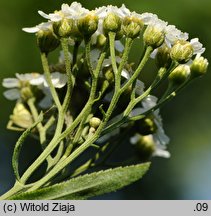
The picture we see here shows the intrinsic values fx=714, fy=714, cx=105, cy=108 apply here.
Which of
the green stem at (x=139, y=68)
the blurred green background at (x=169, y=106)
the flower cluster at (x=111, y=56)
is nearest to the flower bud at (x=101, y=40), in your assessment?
the flower cluster at (x=111, y=56)

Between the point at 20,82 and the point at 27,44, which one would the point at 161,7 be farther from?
the point at 20,82

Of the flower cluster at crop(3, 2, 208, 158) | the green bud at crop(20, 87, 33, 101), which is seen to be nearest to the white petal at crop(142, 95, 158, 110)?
the flower cluster at crop(3, 2, 208, 158)

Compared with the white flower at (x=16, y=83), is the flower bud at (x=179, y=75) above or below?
below

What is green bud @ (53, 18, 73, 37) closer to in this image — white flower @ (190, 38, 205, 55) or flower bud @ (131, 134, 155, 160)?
white flower @ (190, 38, 205, 55)

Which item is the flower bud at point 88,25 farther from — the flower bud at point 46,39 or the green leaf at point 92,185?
the green leaf at point 92,185

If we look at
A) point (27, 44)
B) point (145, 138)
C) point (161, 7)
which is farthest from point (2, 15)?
point (145, 138)
